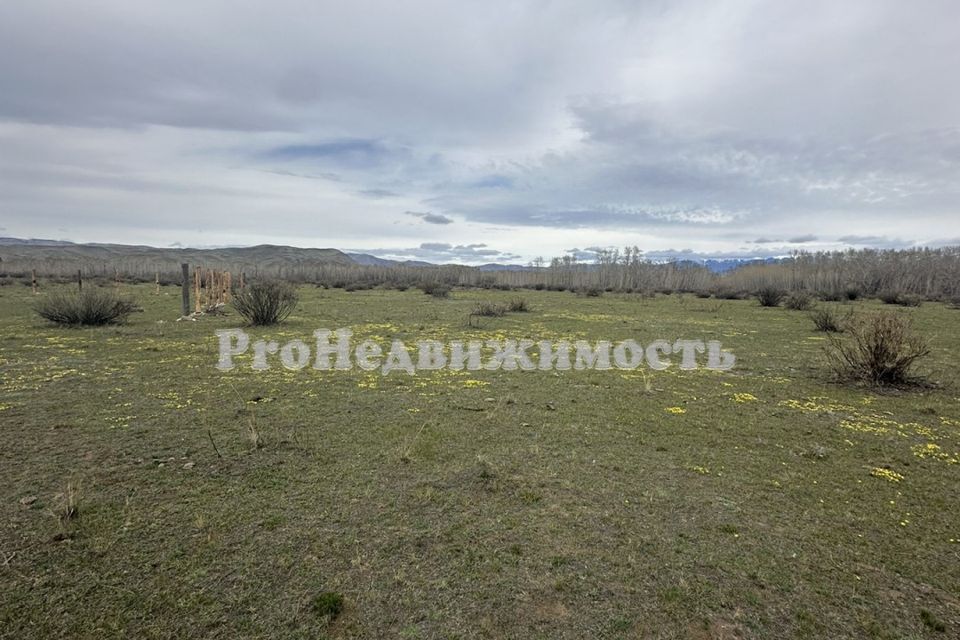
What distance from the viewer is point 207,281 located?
17.2 metres

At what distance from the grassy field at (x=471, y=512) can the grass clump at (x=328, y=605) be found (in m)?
0.03

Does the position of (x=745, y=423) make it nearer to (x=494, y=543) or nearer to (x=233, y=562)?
(x=494, y=543)

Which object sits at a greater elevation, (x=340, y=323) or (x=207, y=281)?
(x=207, y=281)

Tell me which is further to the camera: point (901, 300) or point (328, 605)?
point (901, 300)

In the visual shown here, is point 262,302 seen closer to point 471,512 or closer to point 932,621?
point 471,512

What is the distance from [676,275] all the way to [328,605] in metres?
87.7

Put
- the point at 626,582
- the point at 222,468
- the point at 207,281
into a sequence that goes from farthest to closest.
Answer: the point at 207,281
the point at 222,468
the point at 626,582

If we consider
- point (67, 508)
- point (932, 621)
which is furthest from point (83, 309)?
point (932, 621)

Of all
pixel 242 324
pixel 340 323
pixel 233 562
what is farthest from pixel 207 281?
pixel 233 562

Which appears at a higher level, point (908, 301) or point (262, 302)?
point (908, 301)

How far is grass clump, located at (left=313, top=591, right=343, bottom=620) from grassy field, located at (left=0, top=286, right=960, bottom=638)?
3 cm

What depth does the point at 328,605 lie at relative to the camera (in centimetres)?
233

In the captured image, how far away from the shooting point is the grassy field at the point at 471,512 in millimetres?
2342

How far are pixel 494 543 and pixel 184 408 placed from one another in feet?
14.8
